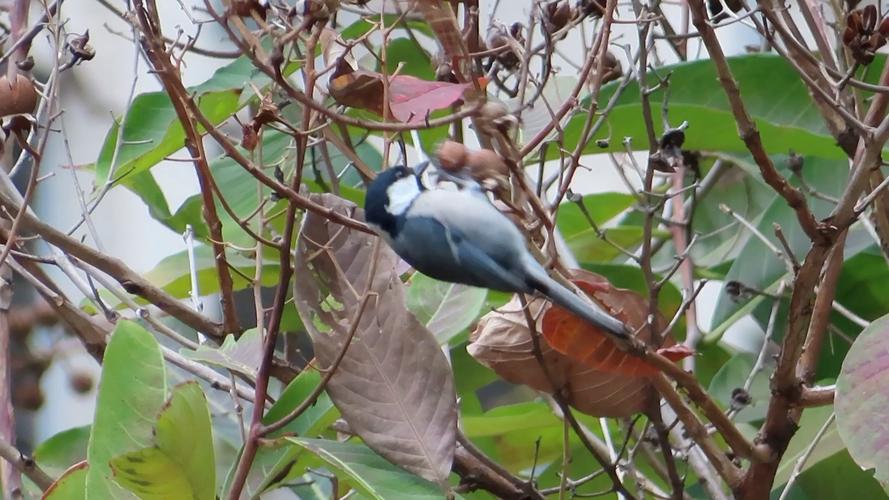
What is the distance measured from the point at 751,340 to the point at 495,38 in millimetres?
948

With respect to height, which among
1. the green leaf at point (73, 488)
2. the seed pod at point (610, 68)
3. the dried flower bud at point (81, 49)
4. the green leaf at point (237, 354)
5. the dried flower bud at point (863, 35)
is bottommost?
the green leaf at point (73, 488)

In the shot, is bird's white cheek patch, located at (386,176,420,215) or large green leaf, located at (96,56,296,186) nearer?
bird's white cheek patch, located at (386,176,420,215)

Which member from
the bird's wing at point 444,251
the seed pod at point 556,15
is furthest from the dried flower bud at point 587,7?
the bird's wing at point 444,251

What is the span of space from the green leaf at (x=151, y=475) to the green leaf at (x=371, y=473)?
0.24 ft

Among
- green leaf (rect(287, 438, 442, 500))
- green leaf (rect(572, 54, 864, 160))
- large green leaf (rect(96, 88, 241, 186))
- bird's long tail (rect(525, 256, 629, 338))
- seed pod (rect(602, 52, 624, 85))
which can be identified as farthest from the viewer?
green leaf (rect(572, 54, 864, 160))

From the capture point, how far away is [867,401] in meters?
0.64

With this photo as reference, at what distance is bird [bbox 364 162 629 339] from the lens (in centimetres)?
55

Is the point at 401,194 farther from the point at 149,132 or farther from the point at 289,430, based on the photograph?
the point at 149,132

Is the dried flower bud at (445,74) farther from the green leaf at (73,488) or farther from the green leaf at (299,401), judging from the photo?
the green leaf at (73,488)

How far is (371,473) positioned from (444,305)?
20 cm

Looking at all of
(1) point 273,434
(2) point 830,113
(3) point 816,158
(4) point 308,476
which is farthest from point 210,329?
(3) point 816,158

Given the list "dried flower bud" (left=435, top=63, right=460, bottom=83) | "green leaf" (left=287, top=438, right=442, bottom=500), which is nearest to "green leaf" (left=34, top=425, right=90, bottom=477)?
"green leaf" (left=287, top=438, right=442, bottom=500)

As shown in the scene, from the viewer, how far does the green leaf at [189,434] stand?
2.08 feet

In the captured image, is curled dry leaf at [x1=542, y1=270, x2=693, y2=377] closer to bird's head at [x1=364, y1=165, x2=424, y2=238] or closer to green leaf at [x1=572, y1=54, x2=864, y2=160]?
bird's head at [x1=364, y1=165, x2=424, y2=238]
